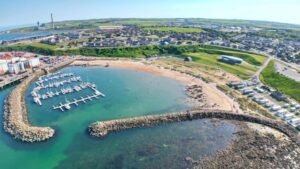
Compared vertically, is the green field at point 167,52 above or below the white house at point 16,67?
above

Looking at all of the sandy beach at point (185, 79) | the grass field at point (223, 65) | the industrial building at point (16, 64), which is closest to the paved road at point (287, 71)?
the grass field at point (223, 65)

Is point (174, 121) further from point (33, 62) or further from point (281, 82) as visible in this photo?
point (33, 62)

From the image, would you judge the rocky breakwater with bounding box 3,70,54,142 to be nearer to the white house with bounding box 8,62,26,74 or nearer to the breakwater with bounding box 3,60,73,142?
the breakwater with bounding box 3,60,73,142

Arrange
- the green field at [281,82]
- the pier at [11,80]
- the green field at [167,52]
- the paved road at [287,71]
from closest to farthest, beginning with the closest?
the green field at [281,82], the pier at [11,80], the paved road at [287,71], the green field at [167,52]

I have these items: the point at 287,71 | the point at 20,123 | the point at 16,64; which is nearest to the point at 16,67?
the point at 16,64

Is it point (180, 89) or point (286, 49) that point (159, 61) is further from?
point (286, 49)

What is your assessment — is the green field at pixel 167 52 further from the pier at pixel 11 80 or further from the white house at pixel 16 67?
the pier at pixel 11 80

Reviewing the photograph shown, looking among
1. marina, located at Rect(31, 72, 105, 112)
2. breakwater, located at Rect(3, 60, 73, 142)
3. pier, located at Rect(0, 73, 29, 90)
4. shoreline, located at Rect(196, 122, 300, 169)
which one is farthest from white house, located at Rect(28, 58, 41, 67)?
shoreline, located at Rect(196, 122, 300, 169)
